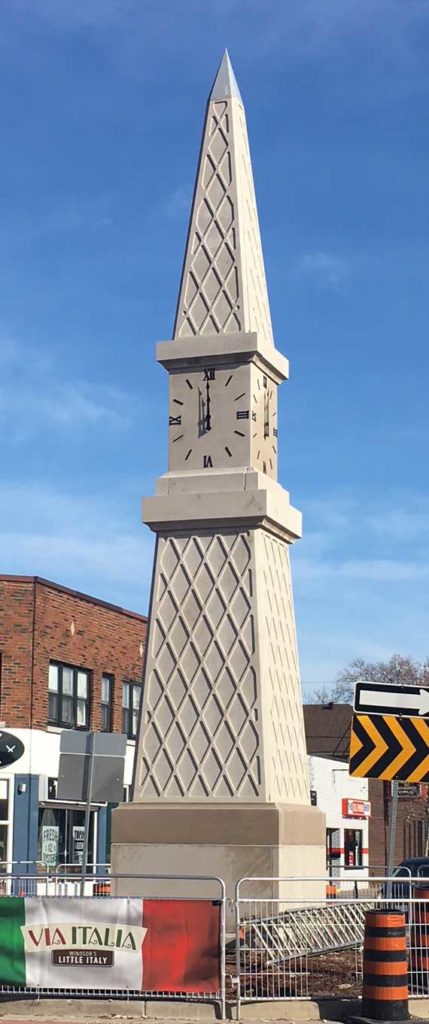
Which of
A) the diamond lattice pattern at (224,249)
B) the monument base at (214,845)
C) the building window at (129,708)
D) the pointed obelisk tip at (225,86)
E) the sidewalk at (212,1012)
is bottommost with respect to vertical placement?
the sidewalk at (212,1012)

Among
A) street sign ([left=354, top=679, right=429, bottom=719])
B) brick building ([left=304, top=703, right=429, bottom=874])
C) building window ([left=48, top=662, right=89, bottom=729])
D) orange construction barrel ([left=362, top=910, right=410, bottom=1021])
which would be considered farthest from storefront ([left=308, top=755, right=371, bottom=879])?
orange construction barrel ([left=362, top=910, right=410, bottom=1021])

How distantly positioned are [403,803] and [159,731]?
164 ft

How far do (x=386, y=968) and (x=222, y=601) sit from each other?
287 inches

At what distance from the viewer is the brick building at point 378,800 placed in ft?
215

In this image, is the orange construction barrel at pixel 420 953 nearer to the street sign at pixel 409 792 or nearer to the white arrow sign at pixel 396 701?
the white arrow sign at pixel 396 701

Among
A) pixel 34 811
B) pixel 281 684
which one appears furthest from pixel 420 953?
pixel 34 811

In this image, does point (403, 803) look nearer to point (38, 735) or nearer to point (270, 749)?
point (38, 735)

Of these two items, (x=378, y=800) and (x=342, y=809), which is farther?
(x=378, y=800)

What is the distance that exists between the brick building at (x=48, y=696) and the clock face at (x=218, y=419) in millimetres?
16087

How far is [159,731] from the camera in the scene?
20.6m

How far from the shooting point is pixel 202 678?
20516 millimetres

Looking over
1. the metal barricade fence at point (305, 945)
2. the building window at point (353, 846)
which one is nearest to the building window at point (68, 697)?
the metal barricade fence at point (305, 945)

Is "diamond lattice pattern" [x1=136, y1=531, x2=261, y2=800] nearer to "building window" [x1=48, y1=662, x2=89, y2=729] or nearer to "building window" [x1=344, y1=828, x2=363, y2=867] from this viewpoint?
"building window" [x1=48, y1=662, x2=89, y2=729]

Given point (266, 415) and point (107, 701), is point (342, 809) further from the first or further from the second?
point (266, 415)
